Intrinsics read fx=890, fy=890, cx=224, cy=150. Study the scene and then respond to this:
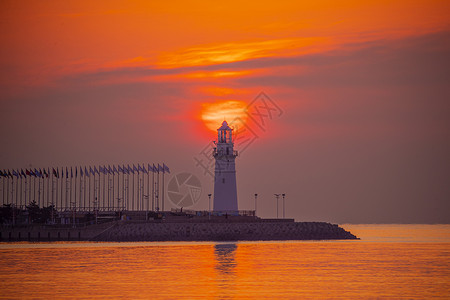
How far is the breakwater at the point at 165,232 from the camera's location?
13812 centimetres

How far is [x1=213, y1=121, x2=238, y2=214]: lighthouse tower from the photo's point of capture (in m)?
144

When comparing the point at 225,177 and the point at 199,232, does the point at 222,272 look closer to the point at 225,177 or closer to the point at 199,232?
the point at 199,232

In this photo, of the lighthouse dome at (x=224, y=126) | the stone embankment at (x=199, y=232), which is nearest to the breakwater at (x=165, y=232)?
the stone embankment at (x=199, y=232)

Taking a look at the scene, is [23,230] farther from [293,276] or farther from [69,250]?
[293,276]

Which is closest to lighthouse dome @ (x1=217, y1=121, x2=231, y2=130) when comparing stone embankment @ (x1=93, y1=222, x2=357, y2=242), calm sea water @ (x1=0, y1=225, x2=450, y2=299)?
stone embankment @ (x1=93, y1=222, x2=357, y2=242)

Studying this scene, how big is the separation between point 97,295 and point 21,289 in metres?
8.10

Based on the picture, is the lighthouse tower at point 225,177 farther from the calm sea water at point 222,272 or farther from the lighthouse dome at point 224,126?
the calm sea water at point 222,272

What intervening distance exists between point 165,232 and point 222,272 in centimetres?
5706

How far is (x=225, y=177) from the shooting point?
144 meters

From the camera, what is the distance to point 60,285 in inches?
2842

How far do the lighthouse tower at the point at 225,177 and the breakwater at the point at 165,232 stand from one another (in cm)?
375

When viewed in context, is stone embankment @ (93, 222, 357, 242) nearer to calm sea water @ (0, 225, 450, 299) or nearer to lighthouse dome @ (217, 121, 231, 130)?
calm sea water @ (0, 225, 450, 299)

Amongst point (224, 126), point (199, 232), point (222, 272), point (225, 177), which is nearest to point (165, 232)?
point (199, 232)

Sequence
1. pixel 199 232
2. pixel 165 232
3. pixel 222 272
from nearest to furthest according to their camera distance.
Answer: pixel 222 272 < pixel 199 232 < pixel 165 232
